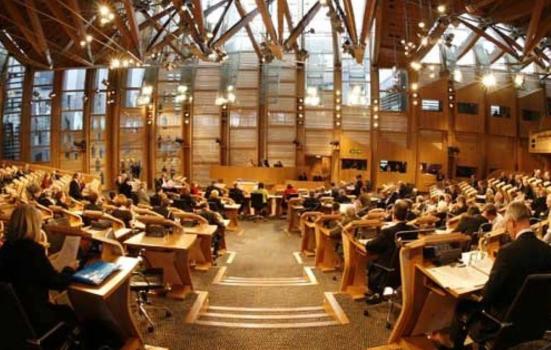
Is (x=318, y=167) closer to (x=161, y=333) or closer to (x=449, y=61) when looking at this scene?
(x=449, y=61)

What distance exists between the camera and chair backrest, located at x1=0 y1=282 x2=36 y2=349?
2.32 meters

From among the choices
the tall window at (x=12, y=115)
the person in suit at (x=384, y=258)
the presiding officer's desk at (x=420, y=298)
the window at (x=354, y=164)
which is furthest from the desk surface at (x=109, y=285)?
the tall window at (x=12, y=115)

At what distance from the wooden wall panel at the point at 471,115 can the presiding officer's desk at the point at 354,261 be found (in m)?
17.6

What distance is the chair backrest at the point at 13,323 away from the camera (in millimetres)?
2324

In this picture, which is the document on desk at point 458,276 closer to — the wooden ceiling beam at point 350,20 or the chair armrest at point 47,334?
the chair armrest at point 47,334

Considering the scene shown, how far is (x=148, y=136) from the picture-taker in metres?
21.4

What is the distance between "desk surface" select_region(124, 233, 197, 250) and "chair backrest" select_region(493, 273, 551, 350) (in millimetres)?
3343

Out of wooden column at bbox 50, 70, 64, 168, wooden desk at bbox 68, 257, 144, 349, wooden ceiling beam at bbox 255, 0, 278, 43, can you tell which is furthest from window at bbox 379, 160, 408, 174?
wooden desk at bbox 68, 257, 144, 349

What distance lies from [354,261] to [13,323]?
4104 millimetres

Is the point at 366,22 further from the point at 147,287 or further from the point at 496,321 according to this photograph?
the point at 496,321

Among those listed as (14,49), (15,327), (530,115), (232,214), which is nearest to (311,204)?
(232,214)

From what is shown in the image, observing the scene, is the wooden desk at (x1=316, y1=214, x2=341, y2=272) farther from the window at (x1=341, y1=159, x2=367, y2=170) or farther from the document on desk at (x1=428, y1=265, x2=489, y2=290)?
the window at (x1=341, y1=159, x2=367, y2=170)

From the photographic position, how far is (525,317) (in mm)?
2701

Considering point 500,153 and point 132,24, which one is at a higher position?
point 132,24
